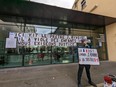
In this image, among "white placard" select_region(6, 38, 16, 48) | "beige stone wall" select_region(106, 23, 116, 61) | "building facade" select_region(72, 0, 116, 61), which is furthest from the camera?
"beige stone wall" select_region(106, 23, 116, 61)

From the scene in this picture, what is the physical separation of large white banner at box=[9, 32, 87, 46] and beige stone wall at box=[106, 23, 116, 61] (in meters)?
3.56

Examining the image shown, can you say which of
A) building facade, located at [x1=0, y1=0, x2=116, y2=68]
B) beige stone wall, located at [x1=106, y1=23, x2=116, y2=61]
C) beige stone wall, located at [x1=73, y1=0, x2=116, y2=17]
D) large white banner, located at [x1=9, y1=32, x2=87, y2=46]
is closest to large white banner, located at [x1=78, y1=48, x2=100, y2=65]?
building facade, located at [x1=0, y1=0, x2=116, y2=68]

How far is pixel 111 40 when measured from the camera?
9.81m

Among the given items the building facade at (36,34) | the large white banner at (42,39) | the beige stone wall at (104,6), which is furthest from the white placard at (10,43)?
the beige stone wall at (104,6)

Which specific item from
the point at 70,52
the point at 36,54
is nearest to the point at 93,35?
the point at 70,52

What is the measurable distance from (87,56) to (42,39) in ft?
13.1

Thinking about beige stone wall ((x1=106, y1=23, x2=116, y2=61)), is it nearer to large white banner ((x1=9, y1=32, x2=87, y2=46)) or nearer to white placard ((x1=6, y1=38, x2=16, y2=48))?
large white banner ((x1=9, y1=32, x2=87, y2=46))

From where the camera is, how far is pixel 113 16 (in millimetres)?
9000

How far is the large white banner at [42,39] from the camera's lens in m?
7.18

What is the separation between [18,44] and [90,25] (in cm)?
676

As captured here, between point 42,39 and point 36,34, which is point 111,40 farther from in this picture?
point 36,34

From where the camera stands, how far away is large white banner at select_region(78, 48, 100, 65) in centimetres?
430

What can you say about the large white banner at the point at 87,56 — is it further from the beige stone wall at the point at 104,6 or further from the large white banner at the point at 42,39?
the beige stone wall at the point at 104,6

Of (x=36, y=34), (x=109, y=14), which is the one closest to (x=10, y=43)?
(x=36, y=34)
